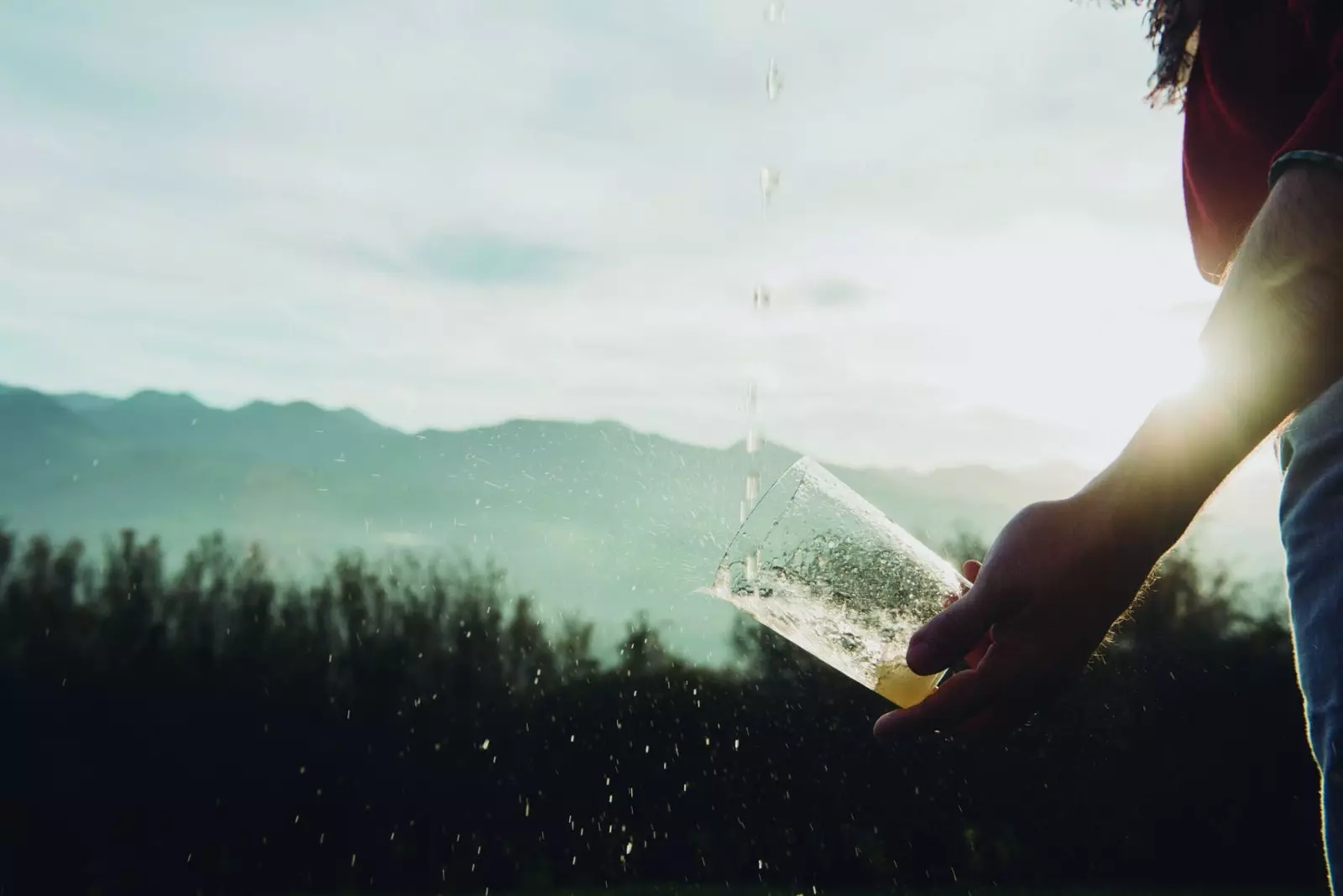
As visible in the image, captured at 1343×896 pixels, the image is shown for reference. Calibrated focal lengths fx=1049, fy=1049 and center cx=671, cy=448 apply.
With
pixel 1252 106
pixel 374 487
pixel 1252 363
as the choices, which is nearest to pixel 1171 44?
pixel 1252 106

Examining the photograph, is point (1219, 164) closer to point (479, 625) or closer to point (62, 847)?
point (479, 625)

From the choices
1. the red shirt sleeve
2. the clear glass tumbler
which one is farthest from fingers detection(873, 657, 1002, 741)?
the red shirt sleeve

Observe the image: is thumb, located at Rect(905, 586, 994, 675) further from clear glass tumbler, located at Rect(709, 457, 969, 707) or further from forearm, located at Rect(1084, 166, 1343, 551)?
clear glass tumbler, located at Rect(709, 457, 969, 707)

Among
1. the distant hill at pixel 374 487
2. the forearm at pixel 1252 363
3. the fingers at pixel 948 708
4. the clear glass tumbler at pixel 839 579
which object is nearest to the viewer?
the forearm at pixel 1252 363

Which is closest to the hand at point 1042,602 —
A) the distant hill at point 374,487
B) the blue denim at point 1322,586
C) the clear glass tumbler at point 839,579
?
the blue denim at point 1322,586

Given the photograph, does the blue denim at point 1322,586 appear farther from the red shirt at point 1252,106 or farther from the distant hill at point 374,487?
the distant hill at point 374,487
